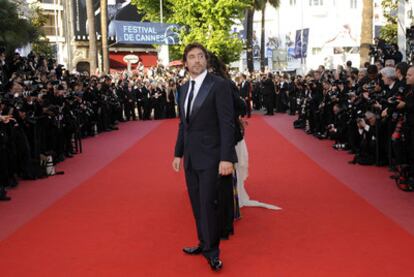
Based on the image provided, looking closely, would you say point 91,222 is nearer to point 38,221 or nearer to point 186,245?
point 38,221

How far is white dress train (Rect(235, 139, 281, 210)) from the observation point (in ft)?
21.6

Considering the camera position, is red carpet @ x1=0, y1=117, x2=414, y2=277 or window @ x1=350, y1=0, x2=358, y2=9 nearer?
red carpet @ x1=0, y1=117, x2=414, y2=277

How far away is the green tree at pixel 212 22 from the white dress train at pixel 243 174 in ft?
70.0

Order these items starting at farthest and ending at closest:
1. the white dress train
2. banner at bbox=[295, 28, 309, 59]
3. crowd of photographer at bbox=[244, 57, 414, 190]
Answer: banner at bbox=[295, 28, 309, 59]
crowd of photographer at bbox=[244, 57, 414, 190]
the white dress train

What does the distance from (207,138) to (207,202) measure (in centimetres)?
53

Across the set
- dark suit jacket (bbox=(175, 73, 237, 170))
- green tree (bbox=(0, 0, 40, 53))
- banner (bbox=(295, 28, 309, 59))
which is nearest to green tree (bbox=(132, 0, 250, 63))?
banner (bbox=(295, 28, 309, 59))

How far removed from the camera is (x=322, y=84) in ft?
48.4

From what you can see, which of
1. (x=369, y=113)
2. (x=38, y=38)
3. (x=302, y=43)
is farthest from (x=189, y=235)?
(x=302, y=43)

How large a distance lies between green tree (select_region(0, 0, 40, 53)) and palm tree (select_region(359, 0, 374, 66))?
409 inches

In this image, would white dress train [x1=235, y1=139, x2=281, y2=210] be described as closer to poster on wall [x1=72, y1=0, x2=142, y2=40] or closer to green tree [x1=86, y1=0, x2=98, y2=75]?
green tree [x1=86, y1=0, x2=98, y2=75]

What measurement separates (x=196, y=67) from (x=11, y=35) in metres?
9.37

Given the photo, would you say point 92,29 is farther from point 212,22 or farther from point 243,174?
point 243,174

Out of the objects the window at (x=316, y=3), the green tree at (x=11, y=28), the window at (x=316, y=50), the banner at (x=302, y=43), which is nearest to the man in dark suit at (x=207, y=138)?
the green tree at (x=11, y=28)

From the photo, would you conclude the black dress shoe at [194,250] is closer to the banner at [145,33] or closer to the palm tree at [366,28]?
the palm tree at [366,28]
